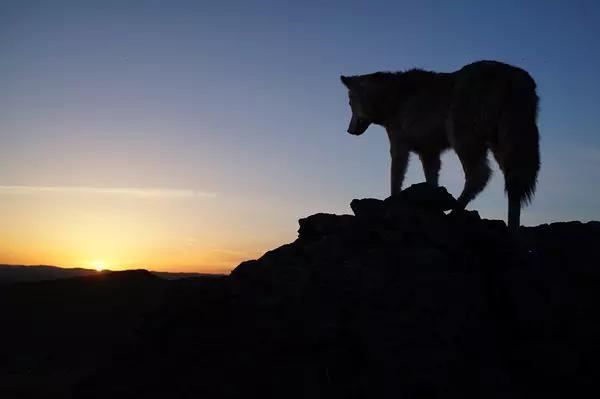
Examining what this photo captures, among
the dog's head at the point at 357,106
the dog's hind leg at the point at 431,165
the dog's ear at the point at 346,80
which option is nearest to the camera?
the dog's hind leg at the point at 431,165

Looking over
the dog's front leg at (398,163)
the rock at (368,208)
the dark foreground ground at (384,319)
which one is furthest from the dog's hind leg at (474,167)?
the dog's front leg at (398,163)

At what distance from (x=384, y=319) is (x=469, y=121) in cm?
370

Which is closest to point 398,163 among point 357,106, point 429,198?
point 357,106

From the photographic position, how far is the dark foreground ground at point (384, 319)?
5.66 meters

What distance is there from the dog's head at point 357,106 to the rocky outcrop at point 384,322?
144 inches

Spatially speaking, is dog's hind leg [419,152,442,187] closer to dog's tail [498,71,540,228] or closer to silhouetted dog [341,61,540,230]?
silhouetted dog [341,61,540,230]

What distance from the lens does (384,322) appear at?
5.96m

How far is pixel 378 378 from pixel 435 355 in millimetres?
647

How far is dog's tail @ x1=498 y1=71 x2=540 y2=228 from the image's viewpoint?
7516 mm

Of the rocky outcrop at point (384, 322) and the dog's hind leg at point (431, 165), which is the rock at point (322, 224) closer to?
the rocky outcrop at point (384, 322)

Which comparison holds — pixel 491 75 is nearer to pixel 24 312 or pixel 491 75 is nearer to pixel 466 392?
pixel 466 392

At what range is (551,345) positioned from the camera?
6.12 meters

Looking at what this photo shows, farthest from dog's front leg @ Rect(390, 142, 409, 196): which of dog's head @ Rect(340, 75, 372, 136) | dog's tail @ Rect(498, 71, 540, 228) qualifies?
dog's tail @ Rect(498, 71, 540, 228)

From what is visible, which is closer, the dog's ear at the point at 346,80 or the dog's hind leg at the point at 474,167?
the dog's hind leg at the point at 474,167
